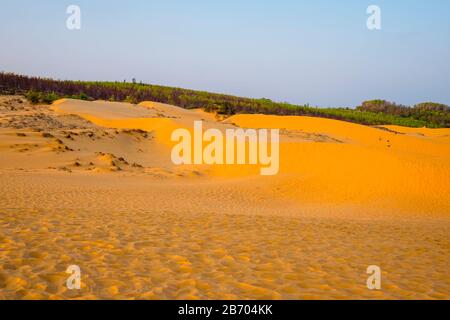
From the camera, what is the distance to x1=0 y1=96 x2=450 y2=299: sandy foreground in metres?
4.42

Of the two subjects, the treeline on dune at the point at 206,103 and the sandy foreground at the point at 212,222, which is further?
the treeline on dune at the point at 206,103

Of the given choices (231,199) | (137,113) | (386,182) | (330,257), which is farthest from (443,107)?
(330,257)

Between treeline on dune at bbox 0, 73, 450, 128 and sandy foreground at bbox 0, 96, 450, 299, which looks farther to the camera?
treeline on dune at bbox 0, 73, 450, 128

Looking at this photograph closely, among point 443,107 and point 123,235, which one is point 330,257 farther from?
point 443,107

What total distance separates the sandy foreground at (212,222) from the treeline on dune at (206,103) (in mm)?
11573

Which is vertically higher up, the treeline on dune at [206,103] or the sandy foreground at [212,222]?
the treeline on dune at [206,103]

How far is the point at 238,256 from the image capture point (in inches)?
217

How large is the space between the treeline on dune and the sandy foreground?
11573 mm

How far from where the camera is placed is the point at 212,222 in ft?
25.7

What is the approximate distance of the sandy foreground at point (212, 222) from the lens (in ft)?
14.5

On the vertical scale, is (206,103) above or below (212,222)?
above

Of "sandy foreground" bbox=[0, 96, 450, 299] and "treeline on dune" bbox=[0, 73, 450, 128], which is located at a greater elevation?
"treeline on dune" bbox=[0, 73, 450, 128]

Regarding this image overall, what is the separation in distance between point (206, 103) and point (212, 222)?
3529cm

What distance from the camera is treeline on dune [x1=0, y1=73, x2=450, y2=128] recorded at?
31.1 m
